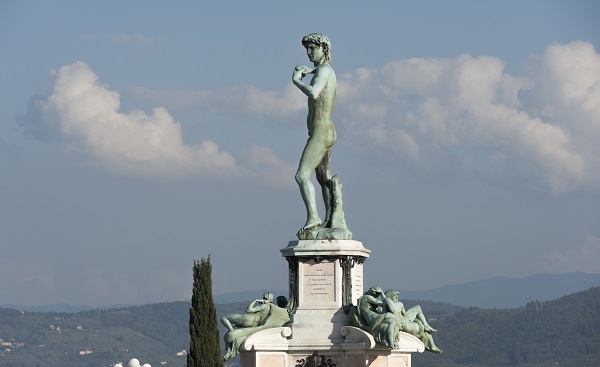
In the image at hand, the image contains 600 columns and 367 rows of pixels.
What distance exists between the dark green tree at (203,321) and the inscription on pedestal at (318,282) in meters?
11.4

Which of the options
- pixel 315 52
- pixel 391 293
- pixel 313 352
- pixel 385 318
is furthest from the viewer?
pixel 315 52

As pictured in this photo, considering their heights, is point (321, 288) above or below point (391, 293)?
above

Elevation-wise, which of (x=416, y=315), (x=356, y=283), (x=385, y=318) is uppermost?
(x=356, y=283)

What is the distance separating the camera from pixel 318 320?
26.5m

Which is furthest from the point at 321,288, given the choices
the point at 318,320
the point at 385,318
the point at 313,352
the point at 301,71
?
the point at 301,71

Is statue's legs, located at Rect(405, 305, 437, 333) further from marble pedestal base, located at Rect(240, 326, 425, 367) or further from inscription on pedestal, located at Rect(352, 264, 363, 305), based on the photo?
inscription on pedestal, located at Rect(352, 264, 363, 305)

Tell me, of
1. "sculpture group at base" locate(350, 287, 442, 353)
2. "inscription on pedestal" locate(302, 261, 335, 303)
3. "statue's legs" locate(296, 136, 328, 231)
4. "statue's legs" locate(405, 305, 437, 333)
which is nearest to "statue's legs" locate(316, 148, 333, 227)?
"statue's legs" locate(296, 136, 328, 231)

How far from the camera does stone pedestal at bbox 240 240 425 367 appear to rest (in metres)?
26.4

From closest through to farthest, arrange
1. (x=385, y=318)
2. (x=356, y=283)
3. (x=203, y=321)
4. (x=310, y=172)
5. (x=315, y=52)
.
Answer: (x=385, y=318) → (x=356, y=283) → (x=310, y=172) → (x=315, y=52) → (x=203, y=321)

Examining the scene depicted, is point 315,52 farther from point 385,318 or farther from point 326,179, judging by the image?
point 385,318

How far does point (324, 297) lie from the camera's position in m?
26.6

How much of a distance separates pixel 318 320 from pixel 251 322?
1101 millimetres

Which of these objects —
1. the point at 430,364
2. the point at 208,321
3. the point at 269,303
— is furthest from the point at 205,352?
the point at 430,364

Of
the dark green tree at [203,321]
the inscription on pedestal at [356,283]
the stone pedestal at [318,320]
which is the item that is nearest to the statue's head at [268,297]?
the stone pedestal at [318,320]
